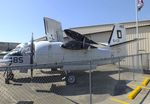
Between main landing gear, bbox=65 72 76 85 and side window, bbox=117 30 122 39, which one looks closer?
main landing gear, bbox=65 72 76 85

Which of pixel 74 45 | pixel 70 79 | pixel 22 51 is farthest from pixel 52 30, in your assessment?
pixel 70 79

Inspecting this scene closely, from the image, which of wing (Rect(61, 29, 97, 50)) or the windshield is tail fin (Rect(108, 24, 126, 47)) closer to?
wing (Rect(61, 29, 97, 50))

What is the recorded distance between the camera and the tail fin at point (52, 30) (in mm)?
15582

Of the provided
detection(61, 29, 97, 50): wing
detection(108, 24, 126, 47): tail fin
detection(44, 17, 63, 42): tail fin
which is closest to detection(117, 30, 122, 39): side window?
detection(108, 24, 126, 47): tail fin

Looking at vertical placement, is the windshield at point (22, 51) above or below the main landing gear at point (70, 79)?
above

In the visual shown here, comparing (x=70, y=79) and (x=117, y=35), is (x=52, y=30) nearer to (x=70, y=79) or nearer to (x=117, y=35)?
(x=70, y=79)

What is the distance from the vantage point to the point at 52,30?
16.0 metres

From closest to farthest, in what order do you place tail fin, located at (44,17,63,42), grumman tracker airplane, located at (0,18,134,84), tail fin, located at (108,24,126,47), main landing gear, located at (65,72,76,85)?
main landing gear, located at (65,72,76,85), grumman tracker airplane, located at (0,18,134,84), tail fin, located at (44,17,63,42), tail fin, located at (108,24,126,47)

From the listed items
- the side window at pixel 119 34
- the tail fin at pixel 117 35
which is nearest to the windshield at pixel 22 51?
the tail fin at pixel 117 35

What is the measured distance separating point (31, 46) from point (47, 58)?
3.87 feet

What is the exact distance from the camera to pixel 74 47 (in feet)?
48.4

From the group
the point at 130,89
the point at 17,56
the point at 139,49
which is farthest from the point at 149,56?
the point at 17,56

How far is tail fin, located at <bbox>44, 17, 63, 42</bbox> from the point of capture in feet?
51.1

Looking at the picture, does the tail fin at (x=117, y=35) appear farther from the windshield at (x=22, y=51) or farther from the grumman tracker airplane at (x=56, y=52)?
the windshield at (x=22, y=51)
